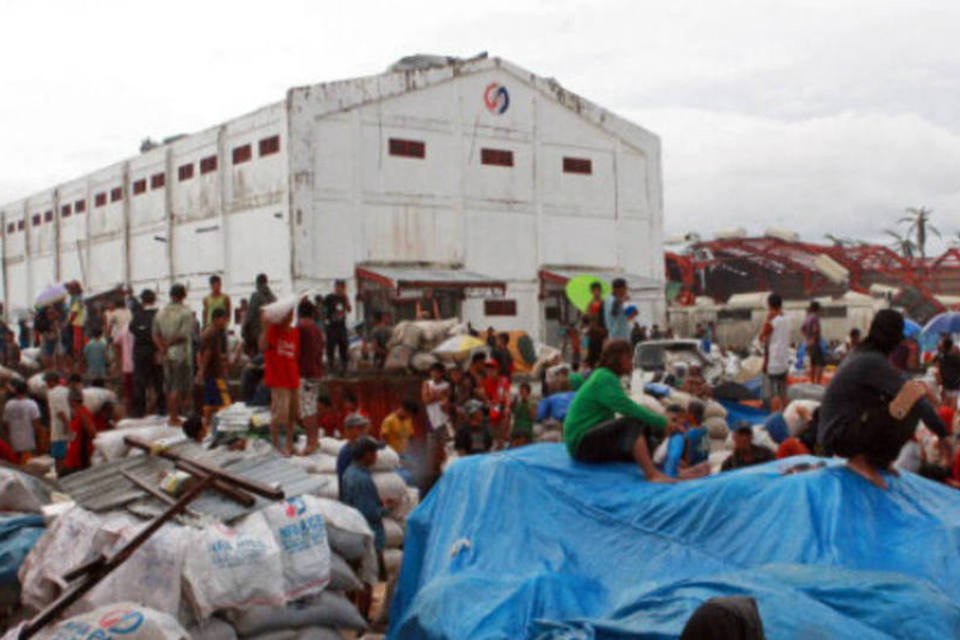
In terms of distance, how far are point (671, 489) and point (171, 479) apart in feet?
10.0

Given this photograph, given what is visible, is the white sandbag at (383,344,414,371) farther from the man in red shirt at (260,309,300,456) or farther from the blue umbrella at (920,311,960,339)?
the blue umbrella at (920,311,960,339)

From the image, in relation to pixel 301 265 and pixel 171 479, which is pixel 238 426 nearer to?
pixel 171 479

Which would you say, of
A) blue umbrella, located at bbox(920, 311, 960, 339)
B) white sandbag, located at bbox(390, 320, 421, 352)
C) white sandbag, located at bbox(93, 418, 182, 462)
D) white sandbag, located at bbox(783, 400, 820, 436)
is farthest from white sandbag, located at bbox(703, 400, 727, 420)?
white sandbag, located at bbox(93, 418, 182, 462)

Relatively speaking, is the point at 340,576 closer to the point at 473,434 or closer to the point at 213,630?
the point at 213,630

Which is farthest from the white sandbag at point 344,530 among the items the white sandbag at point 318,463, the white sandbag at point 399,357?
the white sandbag at point 399,357

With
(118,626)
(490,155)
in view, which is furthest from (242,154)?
(118,626)

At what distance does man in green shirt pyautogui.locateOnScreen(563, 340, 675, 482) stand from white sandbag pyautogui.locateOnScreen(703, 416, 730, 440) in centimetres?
700

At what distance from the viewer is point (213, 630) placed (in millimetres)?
5977

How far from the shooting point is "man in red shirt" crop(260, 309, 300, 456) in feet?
33.2

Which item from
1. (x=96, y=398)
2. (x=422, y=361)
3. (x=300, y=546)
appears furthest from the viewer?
(x=422, y=361)

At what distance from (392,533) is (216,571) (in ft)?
10.6

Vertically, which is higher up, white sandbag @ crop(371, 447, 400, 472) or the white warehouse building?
the white warehouse building

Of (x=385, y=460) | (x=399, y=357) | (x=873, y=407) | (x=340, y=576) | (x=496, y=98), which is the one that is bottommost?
(x=340, y=576)

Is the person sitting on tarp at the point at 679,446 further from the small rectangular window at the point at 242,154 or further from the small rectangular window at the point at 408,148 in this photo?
the small rectangular window at the point at 242,154
